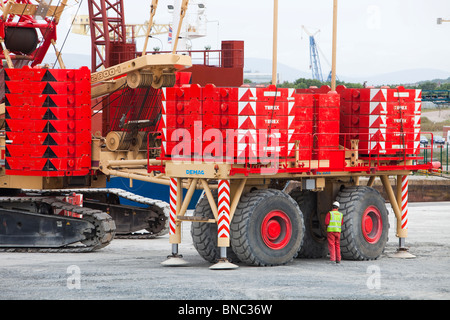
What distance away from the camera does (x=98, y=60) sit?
4003cm

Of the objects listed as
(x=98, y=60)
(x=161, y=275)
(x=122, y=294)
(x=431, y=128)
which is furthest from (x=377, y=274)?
(x=431, y=128)

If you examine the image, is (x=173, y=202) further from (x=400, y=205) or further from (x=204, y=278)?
(x=400, y=205)

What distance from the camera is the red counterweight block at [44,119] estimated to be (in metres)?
20.7

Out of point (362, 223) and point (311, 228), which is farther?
point (311, 228)

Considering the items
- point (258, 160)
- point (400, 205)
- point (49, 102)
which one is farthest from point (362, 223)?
point (49, 102)

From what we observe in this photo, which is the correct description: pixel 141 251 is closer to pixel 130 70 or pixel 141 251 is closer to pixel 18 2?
pixel 130 70

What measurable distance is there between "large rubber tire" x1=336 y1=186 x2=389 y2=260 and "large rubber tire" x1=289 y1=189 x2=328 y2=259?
2.86ft

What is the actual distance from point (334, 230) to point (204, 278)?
3.72 meters

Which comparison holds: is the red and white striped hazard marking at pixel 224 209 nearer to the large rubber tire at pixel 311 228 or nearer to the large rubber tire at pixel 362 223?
the large rubber tire at pixel 362 223

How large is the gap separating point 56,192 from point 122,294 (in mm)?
9307

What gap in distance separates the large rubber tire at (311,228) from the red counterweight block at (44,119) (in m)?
5.64

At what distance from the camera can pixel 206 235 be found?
709 inches
